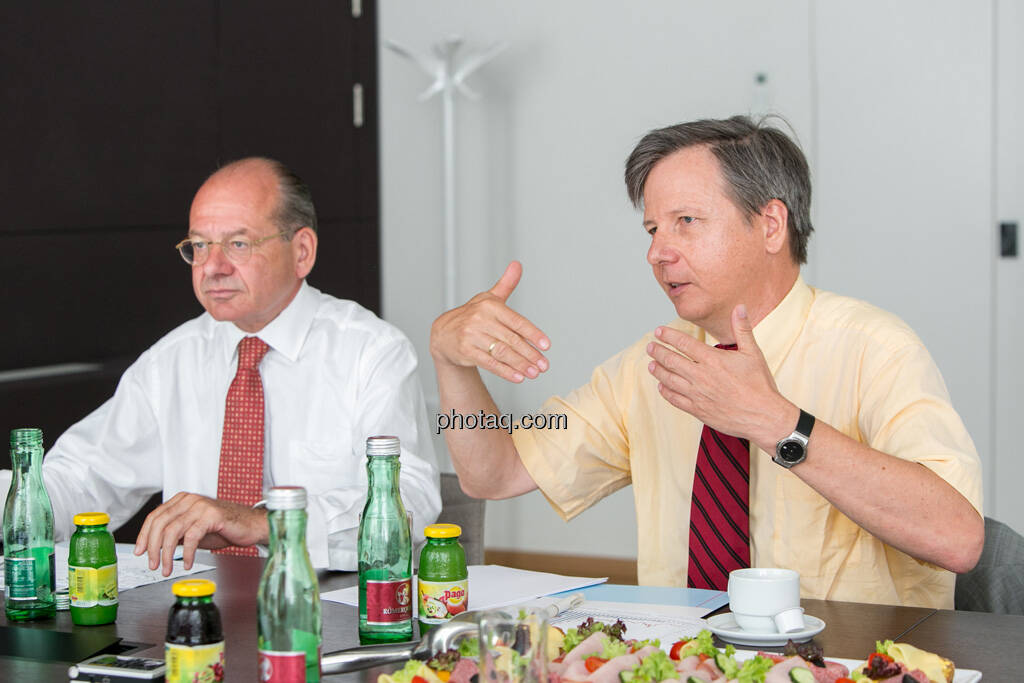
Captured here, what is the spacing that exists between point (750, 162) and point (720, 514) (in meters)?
0.58

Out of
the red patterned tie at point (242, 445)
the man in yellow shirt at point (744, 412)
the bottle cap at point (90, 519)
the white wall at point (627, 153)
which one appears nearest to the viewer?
the bottle cap at point (90, 519)

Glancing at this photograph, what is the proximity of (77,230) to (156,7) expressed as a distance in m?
0.78

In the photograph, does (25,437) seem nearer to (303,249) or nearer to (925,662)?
(303,249)

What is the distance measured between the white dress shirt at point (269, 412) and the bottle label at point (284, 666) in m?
1.11

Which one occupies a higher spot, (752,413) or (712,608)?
(752,413)

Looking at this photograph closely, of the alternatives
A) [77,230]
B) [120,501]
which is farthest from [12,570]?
[77,230]

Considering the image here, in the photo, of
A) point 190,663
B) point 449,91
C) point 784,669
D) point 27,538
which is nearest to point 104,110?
point 449,91

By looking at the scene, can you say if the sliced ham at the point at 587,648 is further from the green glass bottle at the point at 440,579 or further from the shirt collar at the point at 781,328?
the shirt collar at the point at 781,328

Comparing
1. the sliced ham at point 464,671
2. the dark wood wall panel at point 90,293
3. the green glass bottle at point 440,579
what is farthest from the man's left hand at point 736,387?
the dark wood wall panel at point 90,293

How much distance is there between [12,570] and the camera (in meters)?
1.63

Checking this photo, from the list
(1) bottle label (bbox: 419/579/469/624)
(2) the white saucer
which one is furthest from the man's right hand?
(2) the white saucer

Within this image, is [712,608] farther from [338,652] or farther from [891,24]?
[891,24]

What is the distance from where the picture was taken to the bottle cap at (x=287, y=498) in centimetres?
110

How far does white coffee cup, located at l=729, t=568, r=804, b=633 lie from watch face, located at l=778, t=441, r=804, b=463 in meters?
0.24
